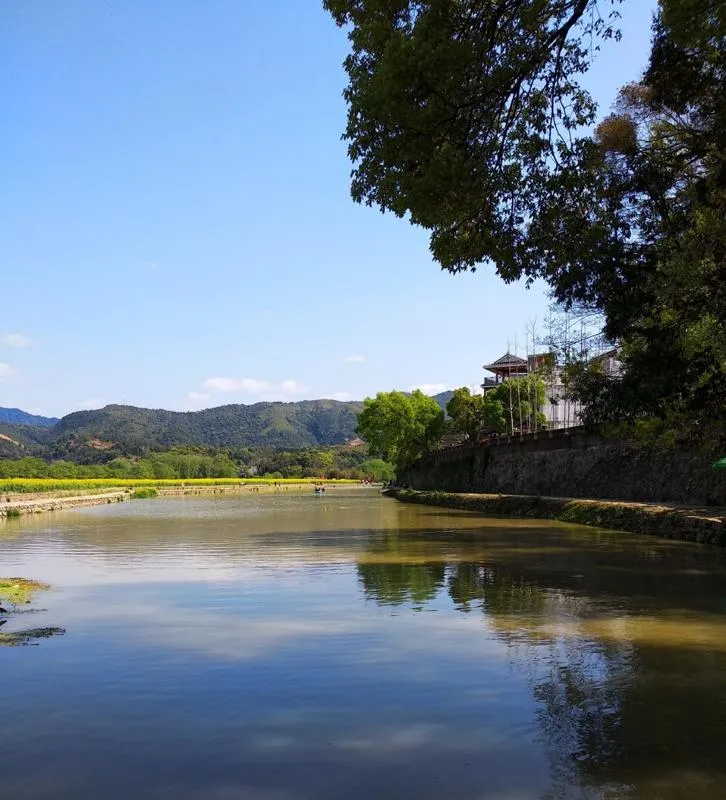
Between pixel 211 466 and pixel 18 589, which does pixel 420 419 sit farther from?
pixel 211 466

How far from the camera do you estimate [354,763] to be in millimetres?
5062

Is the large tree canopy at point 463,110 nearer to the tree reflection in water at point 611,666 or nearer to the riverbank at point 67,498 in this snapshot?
the tree reflection in water at point 611,666

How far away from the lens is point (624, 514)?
2588 cm

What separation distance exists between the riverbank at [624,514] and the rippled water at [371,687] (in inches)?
245

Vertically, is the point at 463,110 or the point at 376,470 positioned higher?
the point at 463,110

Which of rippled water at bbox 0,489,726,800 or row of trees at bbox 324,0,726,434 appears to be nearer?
rippled water at bbox 0,489,726,800

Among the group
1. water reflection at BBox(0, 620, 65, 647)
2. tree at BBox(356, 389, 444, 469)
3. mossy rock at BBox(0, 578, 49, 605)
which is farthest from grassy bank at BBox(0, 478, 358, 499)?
water reflection at BBox(0, 620, 65, 647)

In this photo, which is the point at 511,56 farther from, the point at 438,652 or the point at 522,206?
the point at 438,652

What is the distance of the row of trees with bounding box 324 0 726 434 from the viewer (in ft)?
26.5

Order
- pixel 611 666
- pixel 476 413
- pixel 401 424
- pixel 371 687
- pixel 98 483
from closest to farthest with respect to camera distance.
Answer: pixel 371 687, pixel 611 666, pixel 401 424, pixel 476 413, pixel 98 483

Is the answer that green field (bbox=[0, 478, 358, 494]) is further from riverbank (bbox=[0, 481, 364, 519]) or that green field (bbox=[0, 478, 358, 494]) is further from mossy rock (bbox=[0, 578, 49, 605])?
mossy rock (bbox=[0, 578, 49, 605])

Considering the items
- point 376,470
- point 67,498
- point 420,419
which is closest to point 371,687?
point 67,498

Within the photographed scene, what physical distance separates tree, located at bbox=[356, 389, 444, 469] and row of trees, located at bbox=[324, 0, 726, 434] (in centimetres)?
5718

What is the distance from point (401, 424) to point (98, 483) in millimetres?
35379
